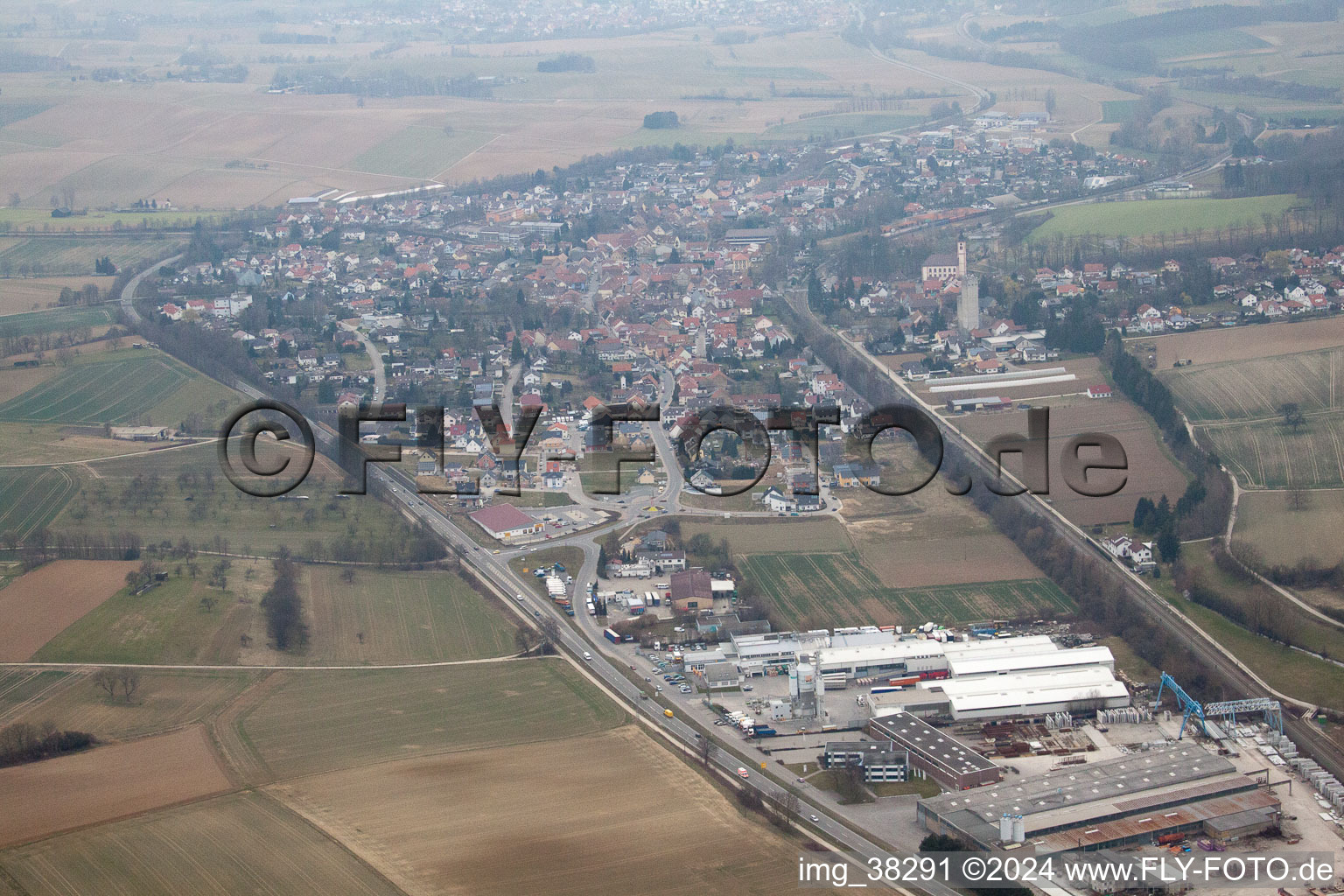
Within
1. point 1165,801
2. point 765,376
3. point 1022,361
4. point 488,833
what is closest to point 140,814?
point 488,833

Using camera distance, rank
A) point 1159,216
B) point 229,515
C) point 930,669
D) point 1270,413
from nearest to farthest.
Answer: point 930,669, point 229,515, point 1270,413, point 1159,216

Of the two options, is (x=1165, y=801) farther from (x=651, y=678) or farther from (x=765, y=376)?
(x=765, y=376)

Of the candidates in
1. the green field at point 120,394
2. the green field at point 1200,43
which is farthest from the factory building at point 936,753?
the green field at point 1200,43

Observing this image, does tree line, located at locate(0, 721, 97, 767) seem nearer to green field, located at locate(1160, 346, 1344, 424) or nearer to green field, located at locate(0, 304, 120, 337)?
green field, located at locate(1160, 346, 1344, 424)

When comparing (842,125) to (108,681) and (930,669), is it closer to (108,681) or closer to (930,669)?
(930,669)

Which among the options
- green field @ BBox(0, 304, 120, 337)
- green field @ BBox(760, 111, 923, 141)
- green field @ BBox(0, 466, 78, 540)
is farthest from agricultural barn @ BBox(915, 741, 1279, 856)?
green field @ BBox(760, 111, 923, 141)

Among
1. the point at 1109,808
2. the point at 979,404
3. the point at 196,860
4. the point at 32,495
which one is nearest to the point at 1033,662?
the point at 1109,808

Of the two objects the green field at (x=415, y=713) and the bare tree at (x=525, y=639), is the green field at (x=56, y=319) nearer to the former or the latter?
the bare tree at (x=525, y=639)
